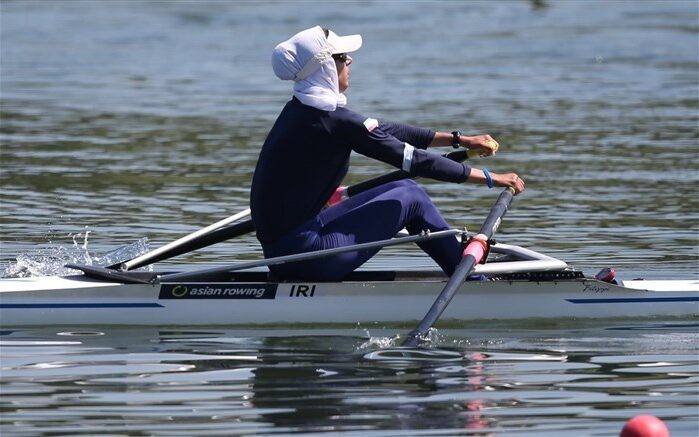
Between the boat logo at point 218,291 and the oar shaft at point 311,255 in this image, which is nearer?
the oar shaft at point 311,255

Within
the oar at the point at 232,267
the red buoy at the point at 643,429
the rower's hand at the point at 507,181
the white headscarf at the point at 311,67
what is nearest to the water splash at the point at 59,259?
the oar at the point at 232,267

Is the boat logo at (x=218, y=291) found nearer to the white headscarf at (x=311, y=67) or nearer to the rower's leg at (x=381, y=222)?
the rower's leg at (x=381, y=222)

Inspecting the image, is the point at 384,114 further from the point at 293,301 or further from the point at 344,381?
the point at 344,381

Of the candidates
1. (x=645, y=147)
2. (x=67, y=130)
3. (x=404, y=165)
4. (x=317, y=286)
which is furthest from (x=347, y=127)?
(x=67, y=130)

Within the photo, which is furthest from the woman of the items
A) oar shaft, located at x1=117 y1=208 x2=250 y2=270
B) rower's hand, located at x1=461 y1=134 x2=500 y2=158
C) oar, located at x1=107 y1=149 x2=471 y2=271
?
oar shaft, located at x1=117 y1=208 x2=250 y2=270

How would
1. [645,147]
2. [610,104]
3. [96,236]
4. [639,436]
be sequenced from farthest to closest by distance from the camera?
[610,104] → [645,147] → [96,236] → [639,436]

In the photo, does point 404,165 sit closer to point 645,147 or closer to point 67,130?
point 645,147

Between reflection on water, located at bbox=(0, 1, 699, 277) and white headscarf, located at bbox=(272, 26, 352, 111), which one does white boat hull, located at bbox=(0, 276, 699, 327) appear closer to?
white headscarf, located at bbox=(272, 26, 352, 111)

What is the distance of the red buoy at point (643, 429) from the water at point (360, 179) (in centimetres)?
62

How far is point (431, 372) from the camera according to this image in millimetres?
8914

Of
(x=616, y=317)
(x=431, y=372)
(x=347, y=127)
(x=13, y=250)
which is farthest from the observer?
(x=13, y=250)

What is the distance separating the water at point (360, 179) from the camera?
8.08 metres

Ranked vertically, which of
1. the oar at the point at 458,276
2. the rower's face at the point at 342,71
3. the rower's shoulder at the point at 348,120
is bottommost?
the oar at the point at 458,276

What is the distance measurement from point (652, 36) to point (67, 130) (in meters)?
19.7
